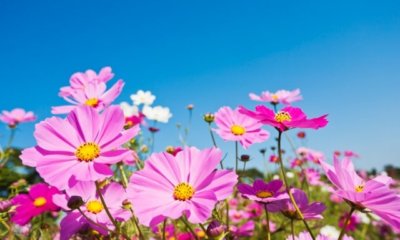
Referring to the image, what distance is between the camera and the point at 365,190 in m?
0.58

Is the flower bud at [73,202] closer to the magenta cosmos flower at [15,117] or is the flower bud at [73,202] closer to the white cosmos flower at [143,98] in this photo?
the white cosmos flower at [143,98]

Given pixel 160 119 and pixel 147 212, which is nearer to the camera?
pixel 147 212

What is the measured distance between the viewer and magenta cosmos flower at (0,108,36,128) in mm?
2477

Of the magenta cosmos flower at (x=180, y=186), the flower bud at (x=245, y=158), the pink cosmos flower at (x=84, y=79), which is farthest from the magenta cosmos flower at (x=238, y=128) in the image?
the pink cosmos flower at (x=84, y=79)

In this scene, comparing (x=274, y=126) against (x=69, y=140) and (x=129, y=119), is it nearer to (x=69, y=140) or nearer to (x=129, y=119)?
(x=69, y=140)

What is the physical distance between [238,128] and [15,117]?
202cm

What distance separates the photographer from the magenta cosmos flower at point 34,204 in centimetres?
92

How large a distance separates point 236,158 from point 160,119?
1.28 m

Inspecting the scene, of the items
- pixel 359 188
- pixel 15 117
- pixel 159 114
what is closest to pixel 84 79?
pixel 359 188

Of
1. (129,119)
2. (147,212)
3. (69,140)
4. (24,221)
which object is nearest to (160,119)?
(129,119)

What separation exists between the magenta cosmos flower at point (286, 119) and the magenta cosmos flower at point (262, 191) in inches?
5.4

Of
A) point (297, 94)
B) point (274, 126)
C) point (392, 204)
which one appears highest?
point (297, 94)

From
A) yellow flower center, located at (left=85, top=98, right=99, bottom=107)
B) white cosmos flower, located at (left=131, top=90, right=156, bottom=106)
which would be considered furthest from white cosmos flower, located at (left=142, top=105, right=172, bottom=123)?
yellow flower center, located at (left=85, top=98, right=99, bottom=107)

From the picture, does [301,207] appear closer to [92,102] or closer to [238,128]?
[238,128]
